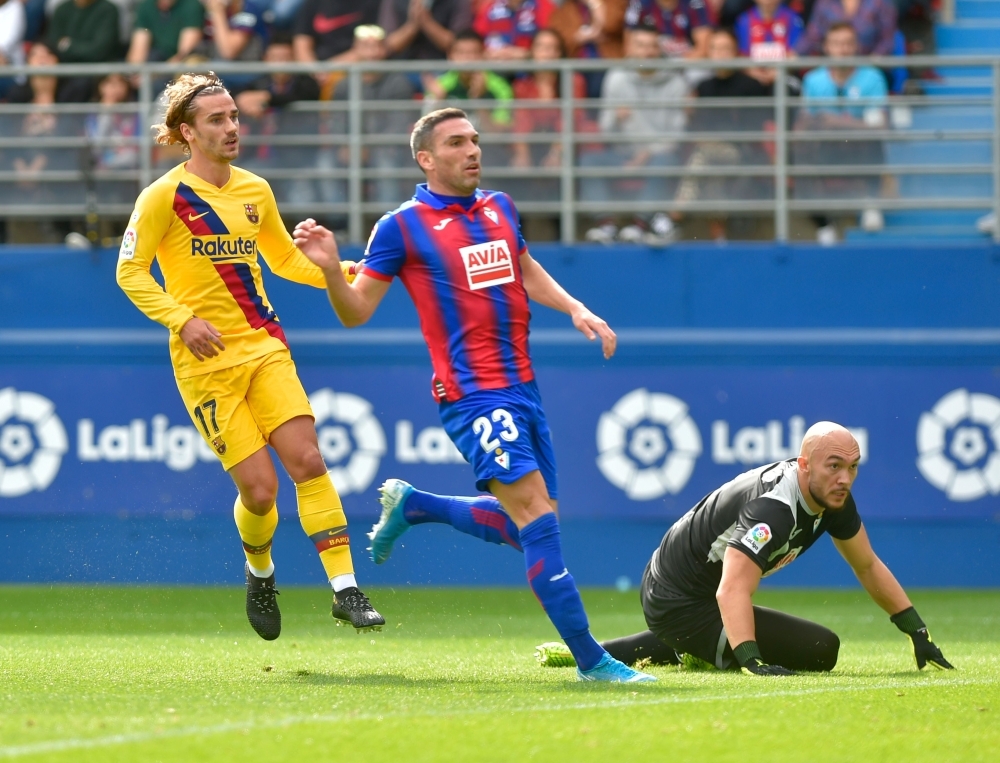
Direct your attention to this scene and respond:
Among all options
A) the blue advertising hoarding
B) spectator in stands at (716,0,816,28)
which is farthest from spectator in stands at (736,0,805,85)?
the blue advertising hoarding

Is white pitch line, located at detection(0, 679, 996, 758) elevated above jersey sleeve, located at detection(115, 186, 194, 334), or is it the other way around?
jersey sleeve, located at detection(115, 186, 194, 334)

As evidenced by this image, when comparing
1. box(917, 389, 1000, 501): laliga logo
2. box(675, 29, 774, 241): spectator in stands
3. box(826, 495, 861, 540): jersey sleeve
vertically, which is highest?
box(675, 29, 774, 241): spectator in stands

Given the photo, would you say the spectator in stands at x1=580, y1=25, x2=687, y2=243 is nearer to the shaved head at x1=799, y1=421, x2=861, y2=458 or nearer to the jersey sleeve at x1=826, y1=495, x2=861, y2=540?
the jersey sleeve at x1=826, y1=495, x2=861, y2=540

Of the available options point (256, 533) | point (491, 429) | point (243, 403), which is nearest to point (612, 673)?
point (491, 429)

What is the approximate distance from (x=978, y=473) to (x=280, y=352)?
6.48m

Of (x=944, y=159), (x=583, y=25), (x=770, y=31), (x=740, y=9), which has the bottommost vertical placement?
(x=944, y=159)

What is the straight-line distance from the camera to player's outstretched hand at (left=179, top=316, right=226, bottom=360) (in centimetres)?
686

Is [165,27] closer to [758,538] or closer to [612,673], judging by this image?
[758,538]

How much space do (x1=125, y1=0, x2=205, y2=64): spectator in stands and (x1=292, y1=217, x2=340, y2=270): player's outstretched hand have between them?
8.09 meters

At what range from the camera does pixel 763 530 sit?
257 inches

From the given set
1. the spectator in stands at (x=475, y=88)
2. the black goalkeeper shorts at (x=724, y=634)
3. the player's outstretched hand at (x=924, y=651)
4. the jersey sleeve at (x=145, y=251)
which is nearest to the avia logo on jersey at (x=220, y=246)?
the jersey sleeve at (x=145, y=251)

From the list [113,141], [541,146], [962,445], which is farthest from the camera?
[113,141]

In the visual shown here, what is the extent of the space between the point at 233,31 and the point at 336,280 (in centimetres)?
798

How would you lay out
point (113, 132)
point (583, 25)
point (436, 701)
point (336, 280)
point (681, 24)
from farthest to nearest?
point (583, 25), point (681, 24), point (113, 132), point (336, 280), point (436, 701)
